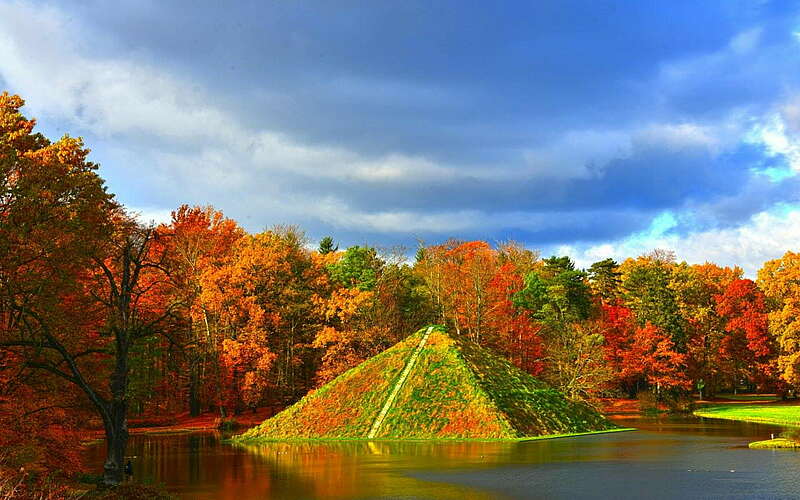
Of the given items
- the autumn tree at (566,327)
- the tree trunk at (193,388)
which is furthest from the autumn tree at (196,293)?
the autumn tree at (566,327)

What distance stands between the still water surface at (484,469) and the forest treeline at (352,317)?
18.1ft

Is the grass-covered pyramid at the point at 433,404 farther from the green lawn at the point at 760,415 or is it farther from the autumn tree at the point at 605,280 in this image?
the autumn tree at the point at 605,280

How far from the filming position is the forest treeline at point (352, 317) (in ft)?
105

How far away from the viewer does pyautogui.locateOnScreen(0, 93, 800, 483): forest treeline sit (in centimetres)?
3198

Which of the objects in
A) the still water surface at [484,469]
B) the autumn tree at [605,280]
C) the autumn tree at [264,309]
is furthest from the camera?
the autumn tree at [605,280]

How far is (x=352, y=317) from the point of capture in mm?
73500

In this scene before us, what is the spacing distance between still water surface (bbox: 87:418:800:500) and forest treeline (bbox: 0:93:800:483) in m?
5.52

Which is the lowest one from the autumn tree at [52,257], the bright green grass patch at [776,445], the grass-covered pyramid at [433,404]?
the bright green grass patch at [776,445]

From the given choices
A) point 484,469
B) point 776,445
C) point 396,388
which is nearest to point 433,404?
point 396,388

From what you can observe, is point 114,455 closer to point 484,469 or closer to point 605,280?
point 484,469

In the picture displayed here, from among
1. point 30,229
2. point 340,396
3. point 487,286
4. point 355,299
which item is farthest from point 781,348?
point 30,229

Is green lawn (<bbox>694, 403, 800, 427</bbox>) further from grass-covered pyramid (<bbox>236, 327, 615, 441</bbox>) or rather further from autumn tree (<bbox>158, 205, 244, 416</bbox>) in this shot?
autumn tree (<bbox>158, 205, 244, 416</bbox>)

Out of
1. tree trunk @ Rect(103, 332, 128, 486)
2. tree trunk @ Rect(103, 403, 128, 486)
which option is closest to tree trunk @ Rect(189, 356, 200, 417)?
tree trunk @ Rect(103, 332, 128, 486)

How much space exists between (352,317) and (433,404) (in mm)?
25395
